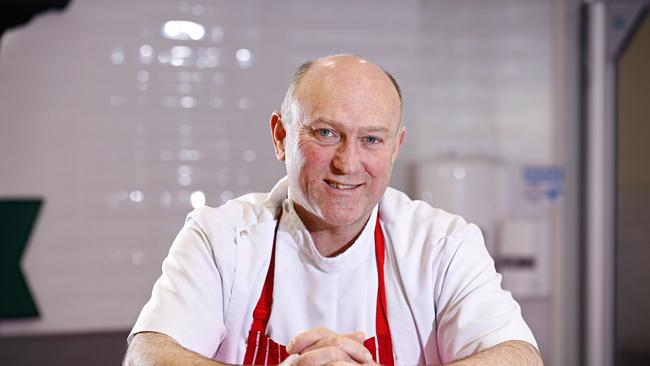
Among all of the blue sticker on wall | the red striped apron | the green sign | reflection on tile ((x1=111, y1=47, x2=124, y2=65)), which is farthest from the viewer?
the blue sticker on wall

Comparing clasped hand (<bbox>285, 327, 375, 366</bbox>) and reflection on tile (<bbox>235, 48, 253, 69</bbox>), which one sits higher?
reflection on tile (<bbox>235, 48, 253, 69</bbox>)

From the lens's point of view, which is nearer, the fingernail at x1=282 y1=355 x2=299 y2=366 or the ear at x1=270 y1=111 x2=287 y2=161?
the fingernail at x1=282 y1=355 x2=299 y2=366

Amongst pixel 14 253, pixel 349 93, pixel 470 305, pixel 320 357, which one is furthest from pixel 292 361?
pixel 14 253

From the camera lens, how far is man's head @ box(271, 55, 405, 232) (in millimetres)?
1485

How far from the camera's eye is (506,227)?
3.82 m

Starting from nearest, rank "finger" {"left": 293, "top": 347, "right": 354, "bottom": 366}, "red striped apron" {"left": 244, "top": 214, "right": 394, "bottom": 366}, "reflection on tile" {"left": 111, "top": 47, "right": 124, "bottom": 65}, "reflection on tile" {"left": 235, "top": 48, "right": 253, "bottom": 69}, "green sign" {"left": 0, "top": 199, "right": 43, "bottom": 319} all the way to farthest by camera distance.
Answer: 1. "finger" {"left": 293, "top": 347, "right": 354, "bottom": 366}
2. "red striped apron" {"left": 244, "top": 214, "right": 394, "bottom": 366}
3. "green sign" {"left": 0, "top": 199, "right": 43, "bottom": 319}
4. "reflection on tile" {"left": 111, "top": 47, "right": 124, "bottom": 65}
5. "reflection on tile" {"left": 235, "top": 48, "right": 253, "bottom": 69}

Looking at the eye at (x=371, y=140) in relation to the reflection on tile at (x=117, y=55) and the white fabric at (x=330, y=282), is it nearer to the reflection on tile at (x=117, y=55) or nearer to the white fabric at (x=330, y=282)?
the white fabric at (x=330, y=282)

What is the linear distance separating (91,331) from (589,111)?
2949 mm

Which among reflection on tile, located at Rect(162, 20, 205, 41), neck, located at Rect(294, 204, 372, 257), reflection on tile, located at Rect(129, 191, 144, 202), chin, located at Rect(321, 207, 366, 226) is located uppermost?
reflection on tile, located at Rect(162, 20, 205, 41)

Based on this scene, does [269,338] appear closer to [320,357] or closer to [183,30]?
[320,357]

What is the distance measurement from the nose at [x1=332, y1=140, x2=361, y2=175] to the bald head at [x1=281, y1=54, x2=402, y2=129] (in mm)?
109

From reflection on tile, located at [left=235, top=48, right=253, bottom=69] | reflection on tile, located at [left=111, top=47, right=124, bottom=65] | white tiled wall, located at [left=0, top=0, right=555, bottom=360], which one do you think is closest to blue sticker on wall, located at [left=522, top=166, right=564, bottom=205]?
white tiled wall, located at [left=0, top=0, right=555, bottom=360]

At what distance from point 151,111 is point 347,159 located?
2.32 metres

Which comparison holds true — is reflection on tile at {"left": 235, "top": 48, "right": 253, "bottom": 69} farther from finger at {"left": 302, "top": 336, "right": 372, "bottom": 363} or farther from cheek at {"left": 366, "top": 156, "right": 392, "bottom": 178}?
finger at {"left": 302, "top": 336, "right": 372, "bottom": 363}
